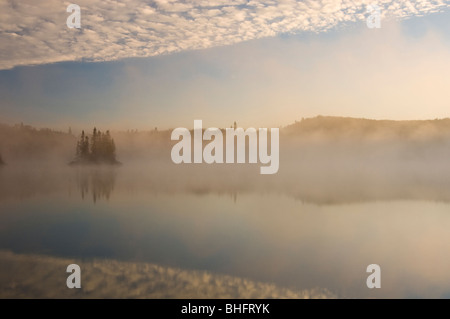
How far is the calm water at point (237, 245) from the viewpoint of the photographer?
18.2 meters

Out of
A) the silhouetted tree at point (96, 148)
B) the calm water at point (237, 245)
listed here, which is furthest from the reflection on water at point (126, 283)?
the silhouetted tree at point (96, 148)

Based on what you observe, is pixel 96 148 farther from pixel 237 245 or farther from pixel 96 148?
pixel 237 245

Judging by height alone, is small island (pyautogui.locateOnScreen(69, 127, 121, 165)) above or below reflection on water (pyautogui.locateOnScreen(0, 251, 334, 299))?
above

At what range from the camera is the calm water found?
59.6 feet

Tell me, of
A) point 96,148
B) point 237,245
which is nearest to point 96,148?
point 96,148

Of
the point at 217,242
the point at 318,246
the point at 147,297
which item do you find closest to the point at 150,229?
the point at 217,242

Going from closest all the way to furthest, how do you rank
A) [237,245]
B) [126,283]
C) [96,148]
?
[126,283] → [237,245] → [96,148]

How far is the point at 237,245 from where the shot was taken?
26.2 metres

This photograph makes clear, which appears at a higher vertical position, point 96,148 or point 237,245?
point 96,148

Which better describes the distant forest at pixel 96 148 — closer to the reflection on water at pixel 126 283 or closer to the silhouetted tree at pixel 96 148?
the silhouetted tree at pixel 96 148

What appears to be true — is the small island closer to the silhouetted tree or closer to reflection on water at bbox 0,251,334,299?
the silhouetted tree

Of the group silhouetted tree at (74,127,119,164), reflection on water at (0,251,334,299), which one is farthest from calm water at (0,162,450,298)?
silhouetted tree at (74,127,119,164)

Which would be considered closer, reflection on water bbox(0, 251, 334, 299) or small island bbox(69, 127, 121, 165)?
reflection on water bbox(0, 251, 334, 299)

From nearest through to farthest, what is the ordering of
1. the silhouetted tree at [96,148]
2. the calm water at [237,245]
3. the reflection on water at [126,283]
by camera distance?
the reflection on water at [126,283]
the calm water at [237,245]
the silhouetted tree at [96,148]
